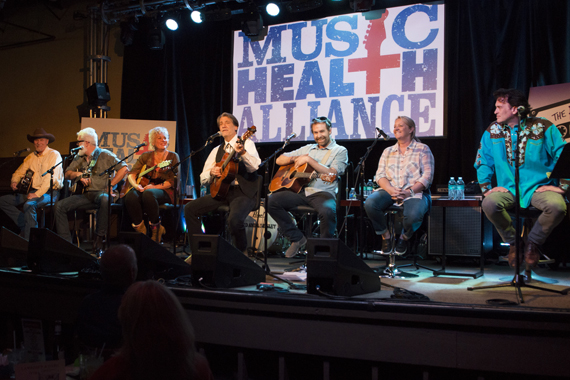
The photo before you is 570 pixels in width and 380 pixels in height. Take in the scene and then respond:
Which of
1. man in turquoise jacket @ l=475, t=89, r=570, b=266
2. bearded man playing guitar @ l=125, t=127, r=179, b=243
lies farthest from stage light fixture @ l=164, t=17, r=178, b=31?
man in turquoise jacket @ l=475, t=89, r=570, b=266

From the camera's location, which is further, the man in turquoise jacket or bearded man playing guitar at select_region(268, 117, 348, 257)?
bearded man playing guitar at select_region(268, 117, 348, 257)

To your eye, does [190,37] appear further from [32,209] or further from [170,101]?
[32,209]

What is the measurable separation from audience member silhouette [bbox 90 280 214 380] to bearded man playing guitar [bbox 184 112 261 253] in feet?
9.54

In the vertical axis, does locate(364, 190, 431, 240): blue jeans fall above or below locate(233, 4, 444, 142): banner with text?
below

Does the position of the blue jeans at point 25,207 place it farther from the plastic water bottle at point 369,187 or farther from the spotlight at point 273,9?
the plastic water bottle at point 369,187

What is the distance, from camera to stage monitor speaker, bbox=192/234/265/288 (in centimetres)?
314

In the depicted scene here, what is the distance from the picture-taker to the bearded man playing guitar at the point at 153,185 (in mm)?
5238

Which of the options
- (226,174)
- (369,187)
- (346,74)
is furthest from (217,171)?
(346,74)

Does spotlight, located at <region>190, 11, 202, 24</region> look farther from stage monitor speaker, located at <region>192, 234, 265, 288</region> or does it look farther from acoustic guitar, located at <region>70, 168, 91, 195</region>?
stage monitor speaker, located at <region>192, 234, 265, 288</region>

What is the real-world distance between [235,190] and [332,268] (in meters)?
1.98

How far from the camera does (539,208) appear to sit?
11.7 ft

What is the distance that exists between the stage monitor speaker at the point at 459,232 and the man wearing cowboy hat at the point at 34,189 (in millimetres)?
4620

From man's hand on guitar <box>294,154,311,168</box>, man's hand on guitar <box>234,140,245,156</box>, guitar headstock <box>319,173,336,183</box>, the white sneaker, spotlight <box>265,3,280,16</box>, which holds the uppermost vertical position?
spotlight <box>265,3,280,16</box>

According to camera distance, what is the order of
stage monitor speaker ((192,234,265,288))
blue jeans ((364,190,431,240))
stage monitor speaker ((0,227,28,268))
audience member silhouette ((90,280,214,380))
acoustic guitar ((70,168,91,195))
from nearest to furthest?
audience member silhouette ((90,280,214,380)) < stage monitor speaker ((192,234,265,288)) < blue jeans ((364,190,431,240)) < stage monitor speaker ((0,227,28,268)) < acoustic guitar ((70,168,91,195))
